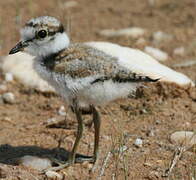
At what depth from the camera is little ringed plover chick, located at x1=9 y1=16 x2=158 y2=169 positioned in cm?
308

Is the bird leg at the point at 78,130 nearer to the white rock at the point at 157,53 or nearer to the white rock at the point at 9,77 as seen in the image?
the white rock at the point at 9,77

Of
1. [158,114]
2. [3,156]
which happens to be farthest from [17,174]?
[158,114]

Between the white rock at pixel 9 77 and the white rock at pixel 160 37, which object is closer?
the white rock at pixel 9 77

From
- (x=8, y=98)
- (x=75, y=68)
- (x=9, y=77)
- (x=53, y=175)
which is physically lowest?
(x=53, y=175)

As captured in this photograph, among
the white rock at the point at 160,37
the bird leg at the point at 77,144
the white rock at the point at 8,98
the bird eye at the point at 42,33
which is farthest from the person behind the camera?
the white rock at the point at 160,37

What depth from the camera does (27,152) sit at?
3719 mm

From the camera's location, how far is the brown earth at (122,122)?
3408 mm

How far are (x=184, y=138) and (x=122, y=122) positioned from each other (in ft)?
1.71

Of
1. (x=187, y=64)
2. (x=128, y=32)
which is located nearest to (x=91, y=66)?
(x=187, y=64)

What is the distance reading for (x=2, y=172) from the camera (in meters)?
3.22

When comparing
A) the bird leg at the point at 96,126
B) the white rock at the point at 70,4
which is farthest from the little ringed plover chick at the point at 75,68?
the white rock at the point at 70,4

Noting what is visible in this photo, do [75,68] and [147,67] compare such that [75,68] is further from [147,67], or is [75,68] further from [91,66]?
[147,67]

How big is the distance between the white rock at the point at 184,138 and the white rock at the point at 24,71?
1.39 metres

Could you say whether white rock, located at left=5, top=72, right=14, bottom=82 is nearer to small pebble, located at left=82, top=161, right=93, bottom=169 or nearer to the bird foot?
the bird foot
